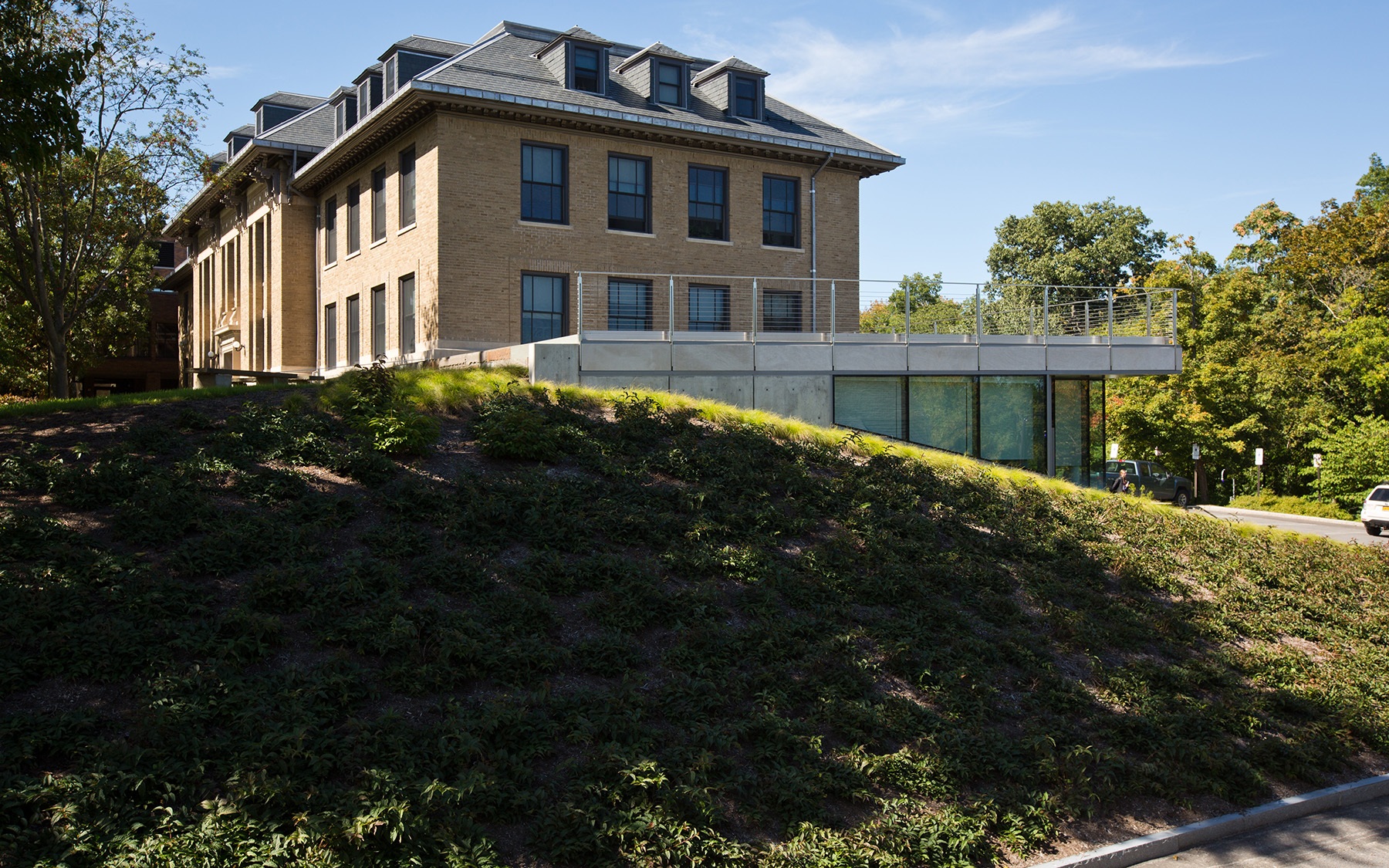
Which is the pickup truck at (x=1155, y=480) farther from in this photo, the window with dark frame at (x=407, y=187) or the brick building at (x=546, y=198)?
the window with dark frame at (x=407, y=187)

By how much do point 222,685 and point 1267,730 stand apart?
9544 mm

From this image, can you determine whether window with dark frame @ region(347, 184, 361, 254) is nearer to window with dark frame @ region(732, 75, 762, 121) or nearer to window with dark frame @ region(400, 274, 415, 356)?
window with dark frame @ region(400, 274, 415, 356)

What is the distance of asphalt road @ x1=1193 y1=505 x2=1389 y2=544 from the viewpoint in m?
30.2

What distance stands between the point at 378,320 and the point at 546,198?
614 centimetres

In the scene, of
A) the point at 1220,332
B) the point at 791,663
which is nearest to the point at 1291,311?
the point at 1220,332

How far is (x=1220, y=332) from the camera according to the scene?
4612 cm

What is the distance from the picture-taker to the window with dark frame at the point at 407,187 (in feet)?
80.0

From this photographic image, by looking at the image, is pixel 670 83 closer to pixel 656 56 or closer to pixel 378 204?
pixel 656 56

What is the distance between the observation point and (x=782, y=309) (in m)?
27.0

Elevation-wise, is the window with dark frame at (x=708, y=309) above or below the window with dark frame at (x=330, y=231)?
below

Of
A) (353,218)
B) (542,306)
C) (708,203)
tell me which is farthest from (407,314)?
(708,203)

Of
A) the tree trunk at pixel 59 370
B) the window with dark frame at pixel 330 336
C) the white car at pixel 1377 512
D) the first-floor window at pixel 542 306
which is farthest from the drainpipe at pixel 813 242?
the white car at pixel 1377 512

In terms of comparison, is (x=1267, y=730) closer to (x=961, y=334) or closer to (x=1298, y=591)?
(x=1298, y=591)

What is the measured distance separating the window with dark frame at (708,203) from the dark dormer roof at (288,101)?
17767 mm
